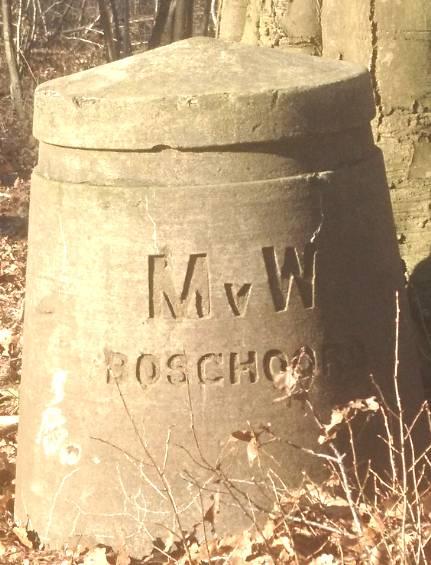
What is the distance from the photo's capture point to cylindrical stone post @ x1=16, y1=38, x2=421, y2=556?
11.6 ft

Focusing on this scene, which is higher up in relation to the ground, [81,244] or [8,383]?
[81,244]

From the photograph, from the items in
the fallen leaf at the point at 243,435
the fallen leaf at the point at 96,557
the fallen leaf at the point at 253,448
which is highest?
the fallen leaf at the point at 243,435

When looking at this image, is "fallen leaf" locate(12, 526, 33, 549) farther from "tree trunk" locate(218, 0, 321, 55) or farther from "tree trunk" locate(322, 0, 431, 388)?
"tree trunk" locate(218, 0, 321, 55)

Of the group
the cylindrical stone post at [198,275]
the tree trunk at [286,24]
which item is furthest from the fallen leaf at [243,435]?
the tree trunk at [286,24]

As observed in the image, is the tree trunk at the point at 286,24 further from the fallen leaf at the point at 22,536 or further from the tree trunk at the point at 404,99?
the fallen leaf at the point at 22,536

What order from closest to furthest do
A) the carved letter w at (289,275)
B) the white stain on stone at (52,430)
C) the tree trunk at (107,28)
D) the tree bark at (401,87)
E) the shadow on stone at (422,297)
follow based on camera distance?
the carved letter w at (289,275) → the white stain on stone at (52,430) → the tree bark at (401,87) → the shadow on stone at (422,297) → the tree trunk at (107,28)

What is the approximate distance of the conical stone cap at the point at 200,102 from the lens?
3473 mm

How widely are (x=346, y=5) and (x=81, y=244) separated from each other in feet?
6.75

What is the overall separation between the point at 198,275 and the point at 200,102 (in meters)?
0.57

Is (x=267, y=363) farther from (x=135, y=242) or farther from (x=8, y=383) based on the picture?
(x=8, y=383)

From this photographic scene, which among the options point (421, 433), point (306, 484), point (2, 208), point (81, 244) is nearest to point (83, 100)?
point (81, 244)

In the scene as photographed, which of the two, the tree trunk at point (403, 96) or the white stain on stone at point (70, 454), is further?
the tree trunk at point (403, 96)

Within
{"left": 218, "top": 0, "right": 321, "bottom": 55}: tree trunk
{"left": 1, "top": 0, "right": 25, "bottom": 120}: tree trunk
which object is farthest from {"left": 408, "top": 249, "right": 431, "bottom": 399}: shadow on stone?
{"left": 1, "top": 0, "right": 25, "bottom": 120}: tree trunk

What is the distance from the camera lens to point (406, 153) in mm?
5000
